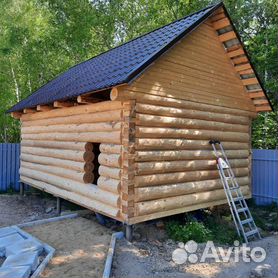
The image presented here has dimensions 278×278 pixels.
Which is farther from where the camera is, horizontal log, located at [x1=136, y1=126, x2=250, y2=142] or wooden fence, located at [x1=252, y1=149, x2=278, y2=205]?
wooden fence, located at [x1=252, y1=149, x2=278, y2=205]

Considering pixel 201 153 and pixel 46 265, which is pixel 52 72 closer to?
pixel 201 153

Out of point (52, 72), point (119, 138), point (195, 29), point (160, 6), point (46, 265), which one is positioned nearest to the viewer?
point (46, 265)

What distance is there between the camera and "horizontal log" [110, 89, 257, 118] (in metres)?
6.21

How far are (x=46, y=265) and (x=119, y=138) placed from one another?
273 centimetres

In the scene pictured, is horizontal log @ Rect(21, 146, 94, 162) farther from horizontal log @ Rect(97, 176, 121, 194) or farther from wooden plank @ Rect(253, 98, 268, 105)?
wooden plank @ Rect(253, 98, 268, 105)

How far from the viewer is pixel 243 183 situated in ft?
30.5

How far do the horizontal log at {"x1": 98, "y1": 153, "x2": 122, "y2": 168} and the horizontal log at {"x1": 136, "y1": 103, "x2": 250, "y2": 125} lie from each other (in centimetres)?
107

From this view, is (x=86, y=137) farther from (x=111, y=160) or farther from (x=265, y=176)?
(x=265, y=176)

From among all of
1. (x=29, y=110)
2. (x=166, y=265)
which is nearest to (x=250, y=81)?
(x=166, y=265)

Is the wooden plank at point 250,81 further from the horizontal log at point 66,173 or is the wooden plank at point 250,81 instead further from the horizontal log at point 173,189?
the horizontal log at point 66,173

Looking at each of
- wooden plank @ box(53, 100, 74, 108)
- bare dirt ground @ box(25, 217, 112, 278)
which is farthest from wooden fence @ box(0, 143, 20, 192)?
bare dirt ground @ box(25, 217, 112, 278)

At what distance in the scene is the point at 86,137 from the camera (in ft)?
25.3

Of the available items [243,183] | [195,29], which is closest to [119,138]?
[195,29]

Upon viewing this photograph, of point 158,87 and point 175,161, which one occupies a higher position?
point 158,87
